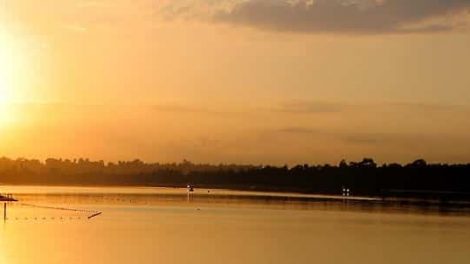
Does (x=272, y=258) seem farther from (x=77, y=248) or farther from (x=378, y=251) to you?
(x=77, y=248)

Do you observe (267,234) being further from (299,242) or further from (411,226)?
(411,226)

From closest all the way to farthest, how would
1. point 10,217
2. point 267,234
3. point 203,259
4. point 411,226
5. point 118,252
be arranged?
point 203,259 → point 118,252 → point 267,234 → point 411,226 → point 10,217

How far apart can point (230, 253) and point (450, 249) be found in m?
12.4

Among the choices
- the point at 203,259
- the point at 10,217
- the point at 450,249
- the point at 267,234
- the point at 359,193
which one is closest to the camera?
the point at 203,259

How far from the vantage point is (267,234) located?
58.7 m

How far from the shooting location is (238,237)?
56.8 metres

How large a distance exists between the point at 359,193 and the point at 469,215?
73306 mm

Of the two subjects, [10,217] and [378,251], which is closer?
[378,251]

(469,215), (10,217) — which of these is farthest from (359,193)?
(10,217)

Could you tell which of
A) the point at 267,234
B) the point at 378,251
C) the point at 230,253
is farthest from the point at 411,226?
the point at 230,253

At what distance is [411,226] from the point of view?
220 ft

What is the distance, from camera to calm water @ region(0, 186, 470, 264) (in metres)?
45.3

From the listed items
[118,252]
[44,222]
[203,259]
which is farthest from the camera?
[44,222]

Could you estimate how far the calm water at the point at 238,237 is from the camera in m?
45.3
